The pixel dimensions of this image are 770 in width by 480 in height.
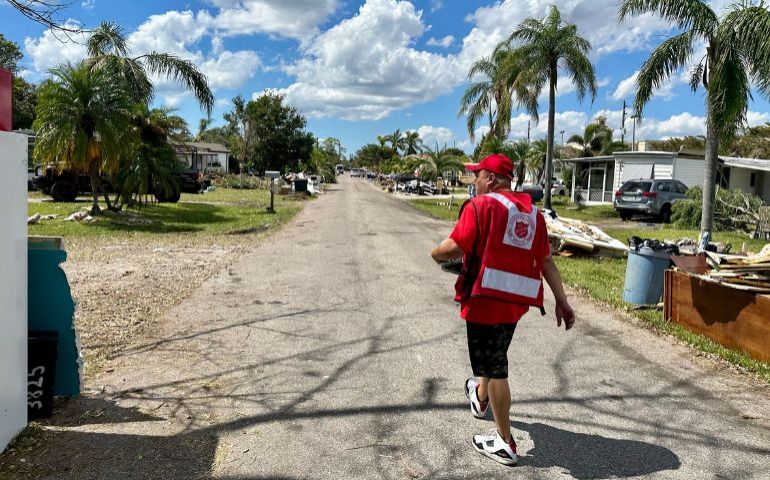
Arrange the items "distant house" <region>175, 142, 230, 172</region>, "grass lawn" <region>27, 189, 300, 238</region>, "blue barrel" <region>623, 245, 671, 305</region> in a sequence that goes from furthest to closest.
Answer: "distant house" <region>175, 142, 230, 172</region> < "grass lawn" <region>27, 189, 300, 238</region> < "blue barrel" <region>623, 245, 671, 305</region>

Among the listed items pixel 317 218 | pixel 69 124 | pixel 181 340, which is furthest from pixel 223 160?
pixel 181 340

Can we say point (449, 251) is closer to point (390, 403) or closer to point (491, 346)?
point (491, 346)

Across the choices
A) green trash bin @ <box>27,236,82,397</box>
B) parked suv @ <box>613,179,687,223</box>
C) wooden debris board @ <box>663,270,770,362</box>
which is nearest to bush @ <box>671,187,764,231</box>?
parked suv @ <box>613,179,687,223</box>

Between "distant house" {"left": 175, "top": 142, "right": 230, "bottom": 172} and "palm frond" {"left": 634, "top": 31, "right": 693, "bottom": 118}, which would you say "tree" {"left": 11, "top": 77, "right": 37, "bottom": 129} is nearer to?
"distant house" {"left": 175, "top": 142, "right": 230, "bottom": 172}

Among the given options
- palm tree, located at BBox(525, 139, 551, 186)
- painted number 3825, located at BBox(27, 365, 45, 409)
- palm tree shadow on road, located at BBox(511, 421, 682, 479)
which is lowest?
palm tree shadow on road, located at BBox(511, 421, 682, 479)

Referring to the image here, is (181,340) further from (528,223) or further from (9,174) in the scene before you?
(528,223)

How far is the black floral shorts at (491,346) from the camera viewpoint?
341cm

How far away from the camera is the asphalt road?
3422 mm

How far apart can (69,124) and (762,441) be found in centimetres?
1556

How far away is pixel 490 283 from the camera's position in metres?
3.28

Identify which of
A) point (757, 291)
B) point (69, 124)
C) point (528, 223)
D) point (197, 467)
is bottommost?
point (197, 467)

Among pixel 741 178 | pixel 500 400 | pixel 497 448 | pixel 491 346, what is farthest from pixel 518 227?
pixel 741 178

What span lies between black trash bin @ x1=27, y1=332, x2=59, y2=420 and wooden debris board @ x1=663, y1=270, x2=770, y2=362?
577 centimetres

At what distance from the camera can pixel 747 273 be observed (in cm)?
579
